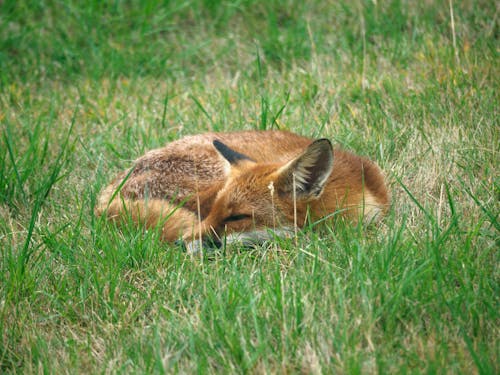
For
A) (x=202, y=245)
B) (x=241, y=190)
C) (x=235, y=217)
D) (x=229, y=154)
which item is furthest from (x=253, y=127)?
(x=202, y=245)

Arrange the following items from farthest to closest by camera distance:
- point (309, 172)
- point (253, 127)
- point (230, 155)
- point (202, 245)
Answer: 1. point (253, 127)
2. point (230, 155)
3. point (309, 172)
4. point (202, 245)

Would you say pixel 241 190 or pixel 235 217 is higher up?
pixel 241 190

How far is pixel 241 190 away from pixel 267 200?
0.20 metres

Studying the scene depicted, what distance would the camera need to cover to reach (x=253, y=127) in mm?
5789

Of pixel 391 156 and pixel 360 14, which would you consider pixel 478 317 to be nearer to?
pixel 391 156

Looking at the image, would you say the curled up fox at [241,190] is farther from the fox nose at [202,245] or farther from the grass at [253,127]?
the grass at [253,127]

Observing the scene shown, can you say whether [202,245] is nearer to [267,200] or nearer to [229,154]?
[267,200]

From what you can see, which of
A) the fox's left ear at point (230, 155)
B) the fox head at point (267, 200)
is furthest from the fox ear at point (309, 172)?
the fox's left ear at point (230, 155)

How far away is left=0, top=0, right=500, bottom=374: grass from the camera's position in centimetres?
295

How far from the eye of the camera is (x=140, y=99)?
21.2 feet

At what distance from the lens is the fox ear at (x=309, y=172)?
12.9 ft

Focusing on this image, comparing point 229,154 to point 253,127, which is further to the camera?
point 253,127

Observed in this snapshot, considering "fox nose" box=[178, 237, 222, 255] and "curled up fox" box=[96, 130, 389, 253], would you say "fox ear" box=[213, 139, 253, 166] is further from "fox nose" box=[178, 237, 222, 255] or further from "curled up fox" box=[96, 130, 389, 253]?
"fox nose" box=[178, 237, 222, 255]

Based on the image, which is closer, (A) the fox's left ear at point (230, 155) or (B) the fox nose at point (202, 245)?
(B) the fox nose at point (202, 245)
